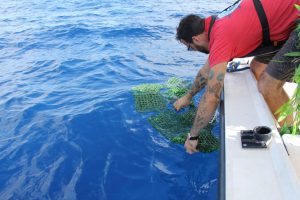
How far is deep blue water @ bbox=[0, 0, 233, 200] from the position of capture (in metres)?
3.75

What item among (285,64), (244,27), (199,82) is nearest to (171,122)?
(199,82)

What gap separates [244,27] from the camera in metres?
3.45

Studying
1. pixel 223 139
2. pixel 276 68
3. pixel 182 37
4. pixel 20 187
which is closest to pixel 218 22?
pixel 182 37

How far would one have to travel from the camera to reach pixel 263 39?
11.8 ft

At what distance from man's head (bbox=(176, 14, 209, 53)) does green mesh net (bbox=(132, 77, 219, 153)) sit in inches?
43.6

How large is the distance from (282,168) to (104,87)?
4.02 m

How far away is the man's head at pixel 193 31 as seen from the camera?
12.1 ft

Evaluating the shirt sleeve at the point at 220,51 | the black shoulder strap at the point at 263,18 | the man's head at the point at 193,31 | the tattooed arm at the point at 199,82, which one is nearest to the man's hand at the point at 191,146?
the tattooed arm at the point at 199,82

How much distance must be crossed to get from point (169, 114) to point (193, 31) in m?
1.37

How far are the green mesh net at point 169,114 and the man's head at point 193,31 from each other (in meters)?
1.11

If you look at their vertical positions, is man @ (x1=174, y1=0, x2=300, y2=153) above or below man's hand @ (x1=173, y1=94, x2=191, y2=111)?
above

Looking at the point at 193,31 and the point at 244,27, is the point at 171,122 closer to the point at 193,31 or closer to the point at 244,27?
the point at 193,31

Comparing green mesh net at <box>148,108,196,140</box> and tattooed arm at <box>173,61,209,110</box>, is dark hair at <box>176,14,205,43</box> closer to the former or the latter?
tattooed arm at <box>173,61,209,110</box>

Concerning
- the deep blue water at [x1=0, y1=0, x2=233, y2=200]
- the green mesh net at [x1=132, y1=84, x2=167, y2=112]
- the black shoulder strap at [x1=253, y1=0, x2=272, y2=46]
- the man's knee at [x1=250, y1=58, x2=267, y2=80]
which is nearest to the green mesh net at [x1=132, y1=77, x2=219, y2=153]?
the green mesh net at [x1=132, y1=84, x2=167, y2=112]
